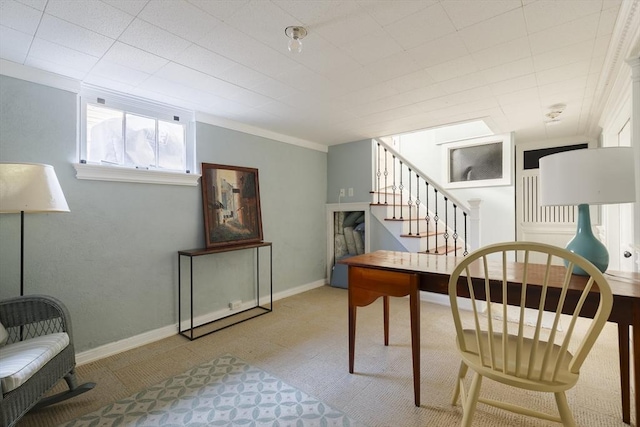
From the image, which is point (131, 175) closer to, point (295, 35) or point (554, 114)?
point (295, 35)

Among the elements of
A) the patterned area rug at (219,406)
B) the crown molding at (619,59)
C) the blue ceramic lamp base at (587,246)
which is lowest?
the patterned area rug at (219,406)

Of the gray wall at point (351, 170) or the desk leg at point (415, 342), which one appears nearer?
the desk leg at point (415, 342)

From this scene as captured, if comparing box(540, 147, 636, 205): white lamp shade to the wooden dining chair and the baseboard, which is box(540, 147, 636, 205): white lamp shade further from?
the baseboard

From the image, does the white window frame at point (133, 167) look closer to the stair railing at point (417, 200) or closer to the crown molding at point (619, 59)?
the stair railing at point (417, 200)

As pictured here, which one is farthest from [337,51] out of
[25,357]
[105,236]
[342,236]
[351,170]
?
[342,236]

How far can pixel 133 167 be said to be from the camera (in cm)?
271

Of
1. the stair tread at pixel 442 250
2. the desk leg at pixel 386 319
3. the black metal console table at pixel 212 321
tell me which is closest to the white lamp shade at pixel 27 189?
the black metal console table at pixel 212 321

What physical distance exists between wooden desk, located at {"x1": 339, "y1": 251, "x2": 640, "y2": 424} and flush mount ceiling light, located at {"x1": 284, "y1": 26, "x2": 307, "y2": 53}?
4.64 feet

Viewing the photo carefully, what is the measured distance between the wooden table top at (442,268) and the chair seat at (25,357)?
5.81ft

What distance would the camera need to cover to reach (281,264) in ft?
13.2

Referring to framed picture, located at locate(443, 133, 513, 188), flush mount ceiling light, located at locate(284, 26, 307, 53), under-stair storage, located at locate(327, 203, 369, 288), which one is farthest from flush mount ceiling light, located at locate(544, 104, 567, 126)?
flush mount ceiling light, located at locate(284, 26, 307, 53)

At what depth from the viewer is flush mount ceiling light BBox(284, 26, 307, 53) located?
1.72 meters

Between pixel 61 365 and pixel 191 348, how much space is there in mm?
975

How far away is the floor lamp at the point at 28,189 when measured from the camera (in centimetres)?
174
